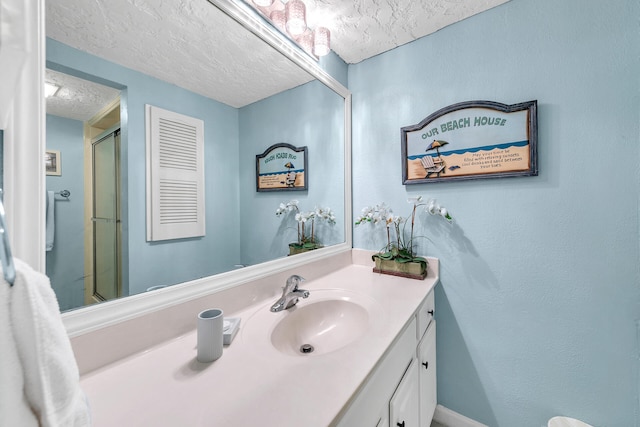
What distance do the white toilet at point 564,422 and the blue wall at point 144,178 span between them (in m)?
1.41

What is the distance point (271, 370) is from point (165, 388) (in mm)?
225

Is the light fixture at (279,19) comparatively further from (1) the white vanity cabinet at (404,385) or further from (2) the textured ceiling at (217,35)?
(1) the white vanity cabinet at (404,385)

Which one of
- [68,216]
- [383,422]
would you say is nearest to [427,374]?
[383,422]

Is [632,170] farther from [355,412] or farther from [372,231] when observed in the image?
[355,412]

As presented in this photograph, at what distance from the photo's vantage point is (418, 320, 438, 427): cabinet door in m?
1.00

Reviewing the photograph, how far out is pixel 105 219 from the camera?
2.13ft

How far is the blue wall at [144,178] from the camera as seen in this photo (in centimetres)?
66

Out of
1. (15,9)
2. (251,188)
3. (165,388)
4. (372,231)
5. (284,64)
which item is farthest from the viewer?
(372,231)

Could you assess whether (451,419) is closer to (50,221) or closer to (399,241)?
(399,241)

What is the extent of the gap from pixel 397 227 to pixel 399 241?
79 millimetres

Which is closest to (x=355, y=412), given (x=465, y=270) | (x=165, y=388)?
(x=165, y=388)

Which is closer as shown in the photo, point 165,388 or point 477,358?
point 165,388

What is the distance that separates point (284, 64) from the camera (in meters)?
1.13

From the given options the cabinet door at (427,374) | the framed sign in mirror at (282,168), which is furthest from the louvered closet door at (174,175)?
the cabinet door at (427,374)
